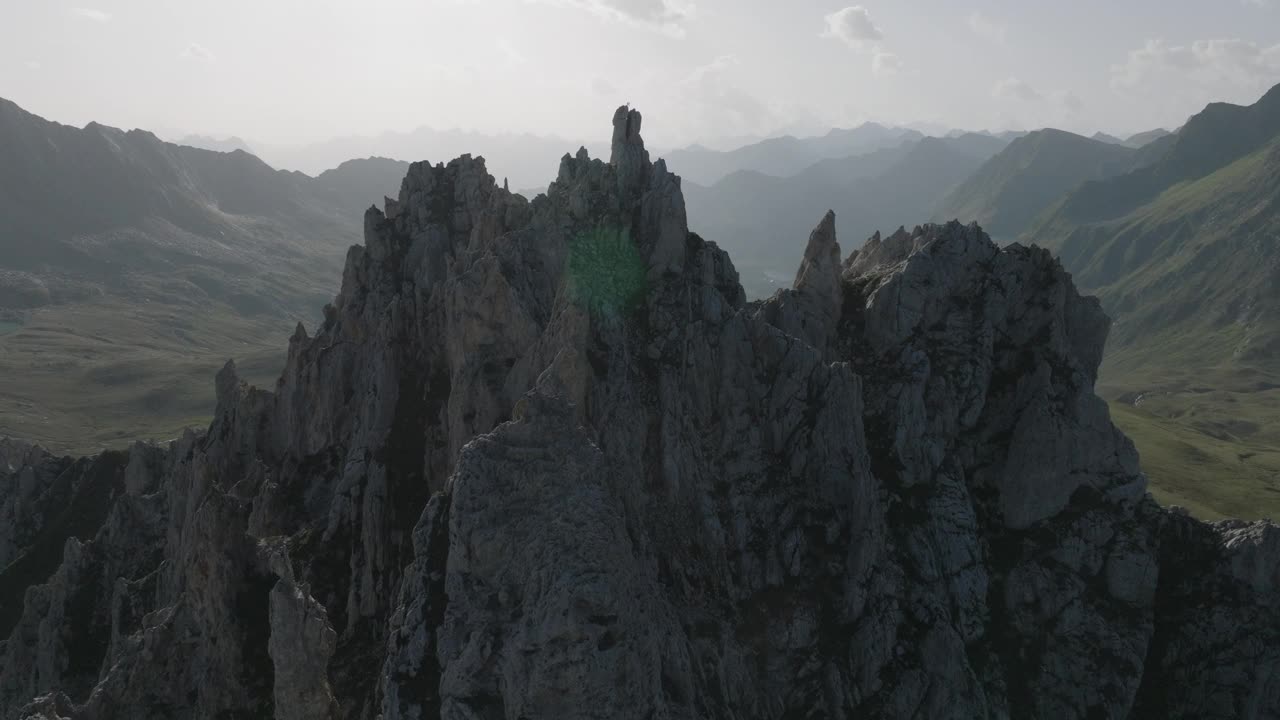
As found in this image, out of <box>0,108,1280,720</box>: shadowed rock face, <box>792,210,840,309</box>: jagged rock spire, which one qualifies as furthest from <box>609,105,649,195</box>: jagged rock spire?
<box>792,210,840,309</box>: jagged rock spire

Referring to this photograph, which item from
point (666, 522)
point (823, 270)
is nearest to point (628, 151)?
point (823, 270)

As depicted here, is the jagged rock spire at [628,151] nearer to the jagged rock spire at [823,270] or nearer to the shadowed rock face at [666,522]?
the shadowed rock face at [666,522]

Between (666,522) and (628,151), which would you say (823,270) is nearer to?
(628,151)

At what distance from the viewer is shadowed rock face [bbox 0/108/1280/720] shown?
109 ft

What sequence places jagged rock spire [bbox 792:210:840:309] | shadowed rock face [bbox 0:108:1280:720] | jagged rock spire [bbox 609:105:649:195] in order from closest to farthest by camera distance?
shadowed rock face [bbox 0:108:1280:720] < jagged rock spire [bbox 609:105:649:195] < jagged rock spire [bbox 792:210:840:309]

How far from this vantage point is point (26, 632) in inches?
2564

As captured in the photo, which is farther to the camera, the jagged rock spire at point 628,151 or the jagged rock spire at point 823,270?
the jagged rock spire at point 823,270

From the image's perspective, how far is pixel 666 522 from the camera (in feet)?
145

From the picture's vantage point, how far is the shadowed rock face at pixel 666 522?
33.1 meters

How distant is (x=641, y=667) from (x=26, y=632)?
217 ft

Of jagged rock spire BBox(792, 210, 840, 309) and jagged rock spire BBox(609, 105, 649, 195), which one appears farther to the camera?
jagged rock spire BBox(792, 210, 840, 309)

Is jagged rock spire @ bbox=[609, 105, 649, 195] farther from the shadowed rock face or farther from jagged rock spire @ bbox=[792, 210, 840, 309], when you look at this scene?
jagged rock spire @ bbox=[792, 210, 840, 309]

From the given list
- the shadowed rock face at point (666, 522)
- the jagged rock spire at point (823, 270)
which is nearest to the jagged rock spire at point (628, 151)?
the shadowed rock face at point (666, 522)

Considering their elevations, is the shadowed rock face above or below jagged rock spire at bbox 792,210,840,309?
below
